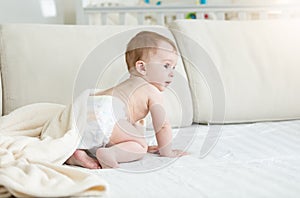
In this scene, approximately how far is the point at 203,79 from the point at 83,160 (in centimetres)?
68

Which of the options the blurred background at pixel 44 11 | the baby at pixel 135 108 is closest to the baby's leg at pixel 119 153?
the baby at pixel 135 108

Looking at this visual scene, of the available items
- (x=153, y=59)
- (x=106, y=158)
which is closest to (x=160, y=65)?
(x=153, y=59)

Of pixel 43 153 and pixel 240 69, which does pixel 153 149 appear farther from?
pixel 240 69

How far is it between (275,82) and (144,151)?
0.75 metres

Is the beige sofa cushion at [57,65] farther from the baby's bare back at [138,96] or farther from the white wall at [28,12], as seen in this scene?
the white wall at [28,12]

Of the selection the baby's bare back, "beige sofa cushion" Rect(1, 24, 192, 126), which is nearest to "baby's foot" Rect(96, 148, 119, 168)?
the baby's bare back

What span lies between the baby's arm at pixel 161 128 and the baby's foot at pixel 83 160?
6.9 inches

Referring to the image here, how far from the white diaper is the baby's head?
0.10 metres

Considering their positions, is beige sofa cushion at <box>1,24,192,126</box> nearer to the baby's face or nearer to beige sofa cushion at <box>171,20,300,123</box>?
beige sofa cushion at <box>171,20,300,123</box>

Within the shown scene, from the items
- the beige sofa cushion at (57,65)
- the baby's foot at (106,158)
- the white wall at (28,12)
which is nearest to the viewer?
the baby's foot at (106,158)

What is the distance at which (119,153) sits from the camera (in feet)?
4.06

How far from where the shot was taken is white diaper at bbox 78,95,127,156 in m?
1.25

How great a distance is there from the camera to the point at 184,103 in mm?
1724

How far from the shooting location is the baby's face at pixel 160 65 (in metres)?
1.25
